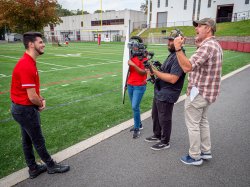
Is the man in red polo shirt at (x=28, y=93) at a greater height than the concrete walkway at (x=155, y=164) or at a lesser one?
greater

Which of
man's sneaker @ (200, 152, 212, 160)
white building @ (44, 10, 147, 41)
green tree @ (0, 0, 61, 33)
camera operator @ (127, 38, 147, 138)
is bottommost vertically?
man's sneaker @ (200, 152, 212, 160)

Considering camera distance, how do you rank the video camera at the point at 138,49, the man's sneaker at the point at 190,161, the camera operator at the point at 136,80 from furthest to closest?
the camera operator at the point at 136,80, the video camera at the point at 138,49, the man's sneaker at the point at 190,161

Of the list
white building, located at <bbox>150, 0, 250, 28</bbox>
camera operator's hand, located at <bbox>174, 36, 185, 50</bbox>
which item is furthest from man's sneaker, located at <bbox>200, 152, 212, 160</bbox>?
white building, located at <bbox>150, 0, 250, 28</bbox>

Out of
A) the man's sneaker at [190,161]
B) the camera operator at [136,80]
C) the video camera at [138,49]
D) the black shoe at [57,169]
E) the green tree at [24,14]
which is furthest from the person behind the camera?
the green tree at [24,14]

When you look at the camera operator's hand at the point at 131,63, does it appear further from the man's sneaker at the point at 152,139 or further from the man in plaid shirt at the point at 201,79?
the man's sneaker at the point at 152,139

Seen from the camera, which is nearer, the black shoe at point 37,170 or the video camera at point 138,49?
the black shoe at point 37,170

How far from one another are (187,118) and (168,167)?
0.82 metres

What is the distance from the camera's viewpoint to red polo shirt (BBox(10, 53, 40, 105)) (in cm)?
254

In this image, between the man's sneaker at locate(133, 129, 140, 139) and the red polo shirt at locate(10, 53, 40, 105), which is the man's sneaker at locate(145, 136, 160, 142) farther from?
the red polo shirt at locate(10, 53, 40, 105)

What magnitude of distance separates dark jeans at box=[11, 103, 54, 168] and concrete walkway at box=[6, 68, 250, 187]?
0.35 meters

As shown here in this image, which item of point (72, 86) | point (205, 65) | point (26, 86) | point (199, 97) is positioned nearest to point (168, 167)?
point (199, 97)

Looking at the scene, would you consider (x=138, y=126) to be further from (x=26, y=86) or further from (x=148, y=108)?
(x=26, y=86)

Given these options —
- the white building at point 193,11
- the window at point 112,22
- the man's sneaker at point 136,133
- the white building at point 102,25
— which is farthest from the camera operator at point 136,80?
the window at point 112,22

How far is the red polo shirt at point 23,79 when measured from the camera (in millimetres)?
2543
